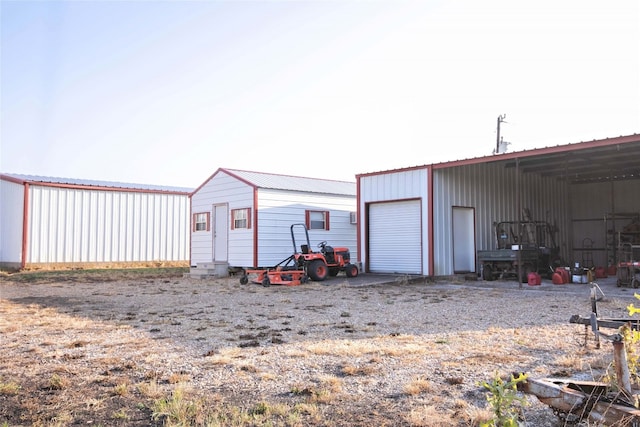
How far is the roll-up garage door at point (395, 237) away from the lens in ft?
57.5

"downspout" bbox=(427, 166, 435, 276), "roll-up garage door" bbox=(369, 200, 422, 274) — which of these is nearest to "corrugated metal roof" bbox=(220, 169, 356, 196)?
"roll-up garage door" bbox=(369, 200, 422, 274)

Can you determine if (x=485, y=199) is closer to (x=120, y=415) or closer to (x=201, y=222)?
(x=201, y=222)

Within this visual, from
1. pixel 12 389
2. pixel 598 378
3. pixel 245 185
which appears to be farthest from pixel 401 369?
pixel 245 185

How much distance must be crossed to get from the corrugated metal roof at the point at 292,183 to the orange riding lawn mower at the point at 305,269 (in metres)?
3.95

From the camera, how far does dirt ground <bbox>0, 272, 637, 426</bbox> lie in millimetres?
4168

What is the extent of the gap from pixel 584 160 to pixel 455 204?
476 centimetres

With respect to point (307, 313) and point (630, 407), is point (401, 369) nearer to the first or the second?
point (630, 407)

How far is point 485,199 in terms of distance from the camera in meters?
18.9

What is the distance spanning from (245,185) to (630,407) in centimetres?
1751

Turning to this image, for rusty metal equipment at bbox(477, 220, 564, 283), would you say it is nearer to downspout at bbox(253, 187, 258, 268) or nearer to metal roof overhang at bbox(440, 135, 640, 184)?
metal roof overhang at bbox(440, 135, 640, 184)

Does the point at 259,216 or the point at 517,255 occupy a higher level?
the point at 259,216

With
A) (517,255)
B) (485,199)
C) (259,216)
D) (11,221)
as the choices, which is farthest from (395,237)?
(11,221)

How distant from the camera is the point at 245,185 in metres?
19.9

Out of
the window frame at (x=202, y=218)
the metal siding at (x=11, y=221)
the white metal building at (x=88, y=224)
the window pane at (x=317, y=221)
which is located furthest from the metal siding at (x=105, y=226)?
the window pane at (x=317, y=221)
